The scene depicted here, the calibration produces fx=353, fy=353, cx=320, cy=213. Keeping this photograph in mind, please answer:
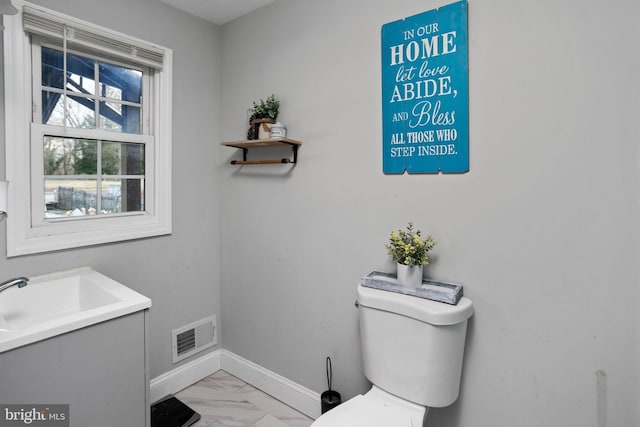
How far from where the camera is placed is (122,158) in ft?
6.59

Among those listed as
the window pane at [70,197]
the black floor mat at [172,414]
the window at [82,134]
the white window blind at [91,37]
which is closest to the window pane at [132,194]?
the window at [82,134]

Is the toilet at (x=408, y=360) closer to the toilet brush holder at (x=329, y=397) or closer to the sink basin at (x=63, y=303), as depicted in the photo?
the toilet brush holder at (x=329, y=397)

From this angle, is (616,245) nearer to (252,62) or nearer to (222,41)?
(252,62)

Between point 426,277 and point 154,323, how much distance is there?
159 cm

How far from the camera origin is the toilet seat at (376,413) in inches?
49.5

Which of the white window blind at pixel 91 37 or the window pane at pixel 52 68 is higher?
the white window blind at pixel 91 37

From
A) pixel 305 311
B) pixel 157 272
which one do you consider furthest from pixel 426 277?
pixel 157 272

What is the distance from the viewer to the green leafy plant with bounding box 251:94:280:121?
78.4 inches

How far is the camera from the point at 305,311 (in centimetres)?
197

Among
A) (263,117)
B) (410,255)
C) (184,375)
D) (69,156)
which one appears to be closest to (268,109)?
(263,117)

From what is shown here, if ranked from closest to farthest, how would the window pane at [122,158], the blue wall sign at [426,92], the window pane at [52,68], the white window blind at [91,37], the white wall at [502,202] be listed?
1. the white wall at [502,202]
2. the blue wall sign at [426,92]
3. the white window blind at [91,37]
4. the window pane at [52,68]
5. the window pane at [122,158]

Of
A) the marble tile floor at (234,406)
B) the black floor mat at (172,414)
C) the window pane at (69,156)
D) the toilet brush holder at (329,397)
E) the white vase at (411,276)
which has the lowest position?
the marble tile floor at (234,406)

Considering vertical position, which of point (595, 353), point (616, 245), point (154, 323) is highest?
point (616, 245)

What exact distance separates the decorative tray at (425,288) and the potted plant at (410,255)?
3 centimetres
